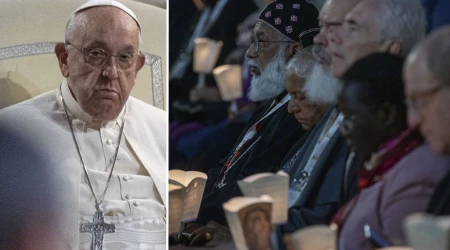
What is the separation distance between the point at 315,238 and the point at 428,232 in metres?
0.75

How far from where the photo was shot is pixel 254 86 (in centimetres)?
508

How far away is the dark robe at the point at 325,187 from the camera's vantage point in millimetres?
4016

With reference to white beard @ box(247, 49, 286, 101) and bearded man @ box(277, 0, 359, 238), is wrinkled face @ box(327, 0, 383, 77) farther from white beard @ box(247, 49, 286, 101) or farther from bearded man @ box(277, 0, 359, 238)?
white beard @ box(247, 49, 286, 101)

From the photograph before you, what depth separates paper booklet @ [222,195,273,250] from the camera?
4.02m

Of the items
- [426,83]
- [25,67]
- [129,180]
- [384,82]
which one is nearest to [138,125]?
[129,180]

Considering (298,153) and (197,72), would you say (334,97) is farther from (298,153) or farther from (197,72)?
(197,72)

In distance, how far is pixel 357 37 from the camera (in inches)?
152

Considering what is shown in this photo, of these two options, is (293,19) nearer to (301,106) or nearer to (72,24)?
(301,106)

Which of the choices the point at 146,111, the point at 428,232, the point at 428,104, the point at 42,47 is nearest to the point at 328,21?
the point at 428,104

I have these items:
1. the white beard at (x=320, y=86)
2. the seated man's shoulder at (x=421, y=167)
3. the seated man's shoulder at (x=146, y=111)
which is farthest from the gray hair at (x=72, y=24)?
the seated man's shoulder at (x=421, y=167)

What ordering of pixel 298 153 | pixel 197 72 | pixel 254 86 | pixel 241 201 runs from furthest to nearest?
pixel 197 72 → pixel 254 86 → pixel 298 153 → pixel 241 201

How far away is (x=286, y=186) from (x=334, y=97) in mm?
427

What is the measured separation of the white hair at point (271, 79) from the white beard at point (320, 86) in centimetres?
40

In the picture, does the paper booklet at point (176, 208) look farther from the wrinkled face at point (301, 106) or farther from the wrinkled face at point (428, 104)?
the wrinkled face at point (428, 104)
